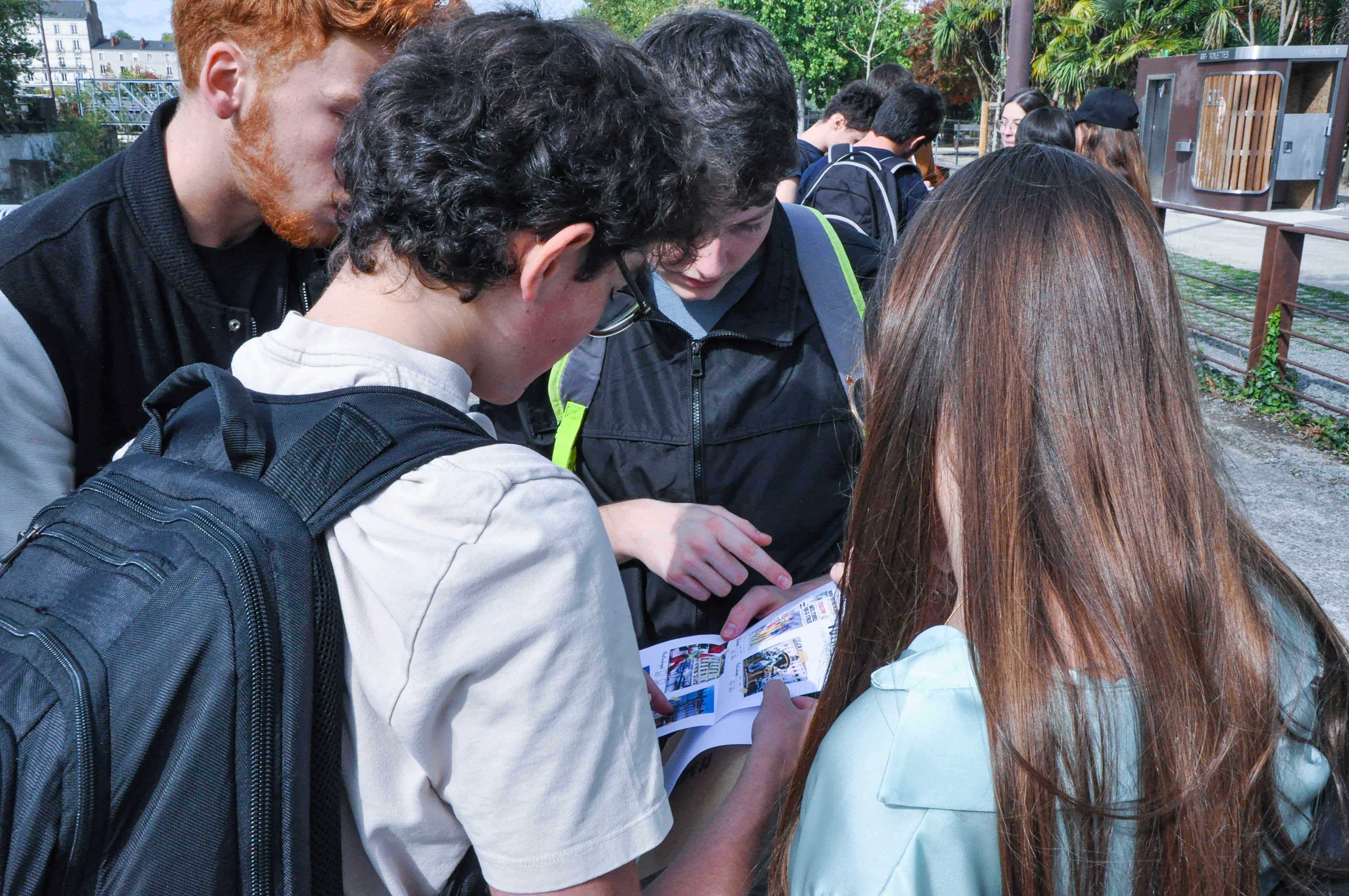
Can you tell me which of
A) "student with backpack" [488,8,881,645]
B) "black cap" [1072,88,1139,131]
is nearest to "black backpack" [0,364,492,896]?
"student with backpack" [488,8,881,645]

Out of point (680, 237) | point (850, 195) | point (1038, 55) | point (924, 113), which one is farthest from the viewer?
point (1038, 55)

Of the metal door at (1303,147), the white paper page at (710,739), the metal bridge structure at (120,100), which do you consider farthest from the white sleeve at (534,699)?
the metal door at (1303,147)

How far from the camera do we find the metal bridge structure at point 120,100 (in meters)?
17.0

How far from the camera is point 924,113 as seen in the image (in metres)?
5.18

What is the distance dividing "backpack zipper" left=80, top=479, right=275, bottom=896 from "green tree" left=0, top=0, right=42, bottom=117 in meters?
19.7

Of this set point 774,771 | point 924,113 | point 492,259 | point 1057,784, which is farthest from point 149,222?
point 924,113

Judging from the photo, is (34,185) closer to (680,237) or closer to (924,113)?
(924,113)

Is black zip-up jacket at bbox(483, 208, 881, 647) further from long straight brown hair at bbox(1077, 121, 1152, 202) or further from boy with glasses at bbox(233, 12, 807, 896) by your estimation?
long straight brown hair at bbox(1077, 121, 1152, 202)

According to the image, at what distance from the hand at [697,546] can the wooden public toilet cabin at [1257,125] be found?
16.4m

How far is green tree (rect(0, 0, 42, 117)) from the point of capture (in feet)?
53.9

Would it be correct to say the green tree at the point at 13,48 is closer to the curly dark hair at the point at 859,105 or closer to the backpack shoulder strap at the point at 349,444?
the curly dark hair at the point at 859,105

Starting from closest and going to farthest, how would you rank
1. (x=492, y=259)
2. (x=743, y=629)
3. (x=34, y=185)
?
1. (x=492, y=259)
2. (x=743, y=629)
3. (x=34, y=185)

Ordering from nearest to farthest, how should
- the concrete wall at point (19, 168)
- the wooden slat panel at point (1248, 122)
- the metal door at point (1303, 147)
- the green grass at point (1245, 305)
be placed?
the green grass at point (1245, 305), the concrete wall at point (19, 168), the wooden slat panel at point (1248, 122), the metal door at point (1303, 147)

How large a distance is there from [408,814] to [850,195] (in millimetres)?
3570
